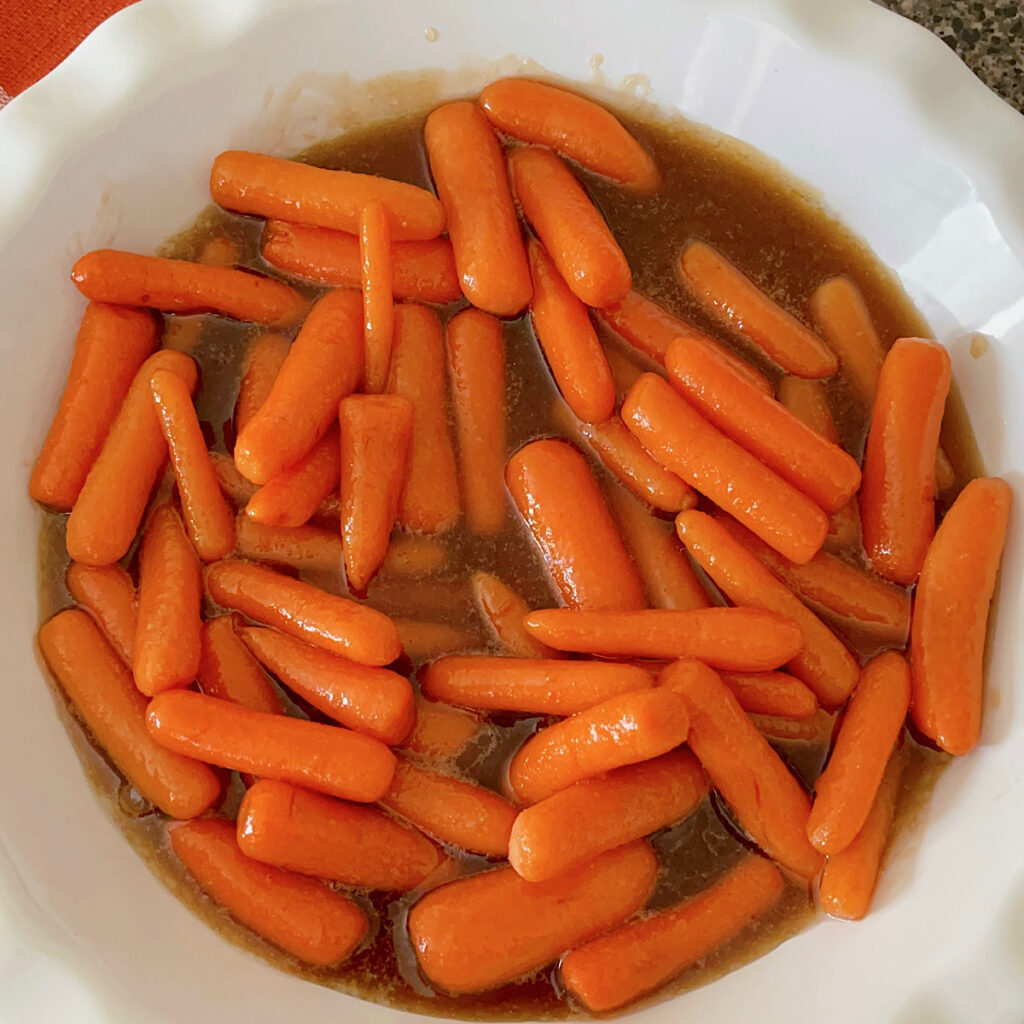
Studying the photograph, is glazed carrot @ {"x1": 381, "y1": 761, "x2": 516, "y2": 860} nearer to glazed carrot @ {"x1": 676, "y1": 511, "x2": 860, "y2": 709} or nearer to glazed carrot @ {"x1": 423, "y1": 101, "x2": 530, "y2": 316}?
glazed carrot @ {"x1": 676, "y1": 511, "x2": 860, "y2": 709}

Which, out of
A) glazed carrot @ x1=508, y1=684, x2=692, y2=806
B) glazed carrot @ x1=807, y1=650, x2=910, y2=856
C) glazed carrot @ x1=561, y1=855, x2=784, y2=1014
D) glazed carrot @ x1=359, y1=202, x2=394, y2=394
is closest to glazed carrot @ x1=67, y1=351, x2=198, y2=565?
glazed carrot @ x1=359, y1=202, x2=394, y2=394

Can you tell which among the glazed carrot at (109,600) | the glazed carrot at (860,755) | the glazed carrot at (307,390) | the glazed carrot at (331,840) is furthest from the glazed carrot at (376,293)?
the glazed carrot at (860,755)

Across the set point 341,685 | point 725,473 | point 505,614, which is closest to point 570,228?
point 725,473

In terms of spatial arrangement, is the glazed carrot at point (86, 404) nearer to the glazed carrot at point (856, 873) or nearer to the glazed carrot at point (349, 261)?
the glazed carrot at point (349, 261)

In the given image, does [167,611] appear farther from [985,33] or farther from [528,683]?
[985,33]

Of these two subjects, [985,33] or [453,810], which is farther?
[985,33]
